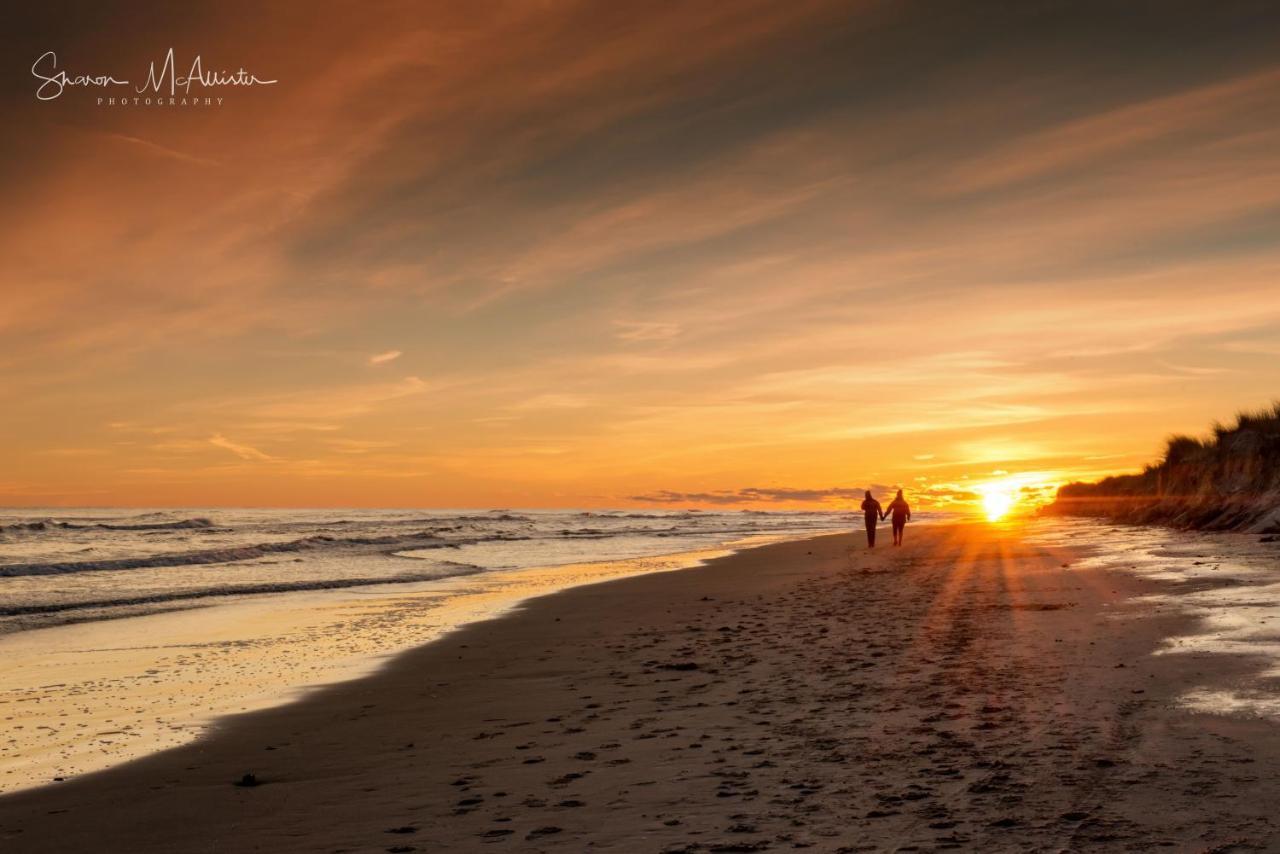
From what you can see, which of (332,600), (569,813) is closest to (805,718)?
(569,813)

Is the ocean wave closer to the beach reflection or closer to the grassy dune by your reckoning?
the beach reflection

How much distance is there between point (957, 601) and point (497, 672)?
8765mm

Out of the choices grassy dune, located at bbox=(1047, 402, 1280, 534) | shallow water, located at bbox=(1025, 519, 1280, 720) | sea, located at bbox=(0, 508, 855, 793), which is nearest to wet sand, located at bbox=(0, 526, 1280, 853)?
shallow water, located at bbox=(1025, 519, 1280, 720)

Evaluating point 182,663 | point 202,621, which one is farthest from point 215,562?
point 182,663

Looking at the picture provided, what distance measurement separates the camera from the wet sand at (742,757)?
5.46 meters

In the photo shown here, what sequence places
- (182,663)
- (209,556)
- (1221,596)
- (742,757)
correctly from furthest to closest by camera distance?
(209,556), (1221,596), (182,663), (742,757)

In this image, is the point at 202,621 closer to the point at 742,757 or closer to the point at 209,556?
the point at 742,757

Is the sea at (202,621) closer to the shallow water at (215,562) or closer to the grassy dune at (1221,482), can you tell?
the shallow water at (215,562)

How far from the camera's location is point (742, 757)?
7.11m

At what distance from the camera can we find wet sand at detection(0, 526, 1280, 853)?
546 centimetres

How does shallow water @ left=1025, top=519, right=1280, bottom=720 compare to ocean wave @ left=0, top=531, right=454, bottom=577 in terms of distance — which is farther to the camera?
ocean wave @ left=0, top=531, right=454, bottom=577

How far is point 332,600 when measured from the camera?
23938mm

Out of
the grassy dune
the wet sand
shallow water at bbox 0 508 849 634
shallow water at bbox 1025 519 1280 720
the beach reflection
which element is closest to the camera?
the wet sand

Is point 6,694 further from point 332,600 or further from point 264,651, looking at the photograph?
point 332,600
